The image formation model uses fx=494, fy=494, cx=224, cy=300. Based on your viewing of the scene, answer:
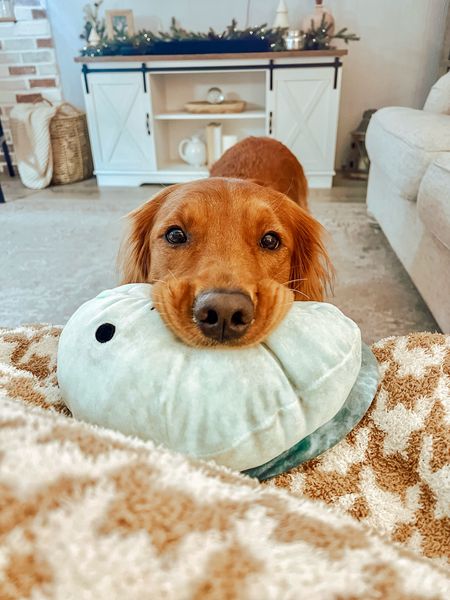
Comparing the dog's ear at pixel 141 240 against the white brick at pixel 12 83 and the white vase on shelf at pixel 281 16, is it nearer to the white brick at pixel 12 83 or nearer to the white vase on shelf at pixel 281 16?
the white vase on shelf at pixel 281 16

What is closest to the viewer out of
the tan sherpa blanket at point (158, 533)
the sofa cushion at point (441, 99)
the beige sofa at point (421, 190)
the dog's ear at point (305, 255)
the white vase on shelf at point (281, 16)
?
the tan sherpa blanket at point (158, 533)

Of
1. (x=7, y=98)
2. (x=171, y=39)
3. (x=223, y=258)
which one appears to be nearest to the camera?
(x=223, y=258)

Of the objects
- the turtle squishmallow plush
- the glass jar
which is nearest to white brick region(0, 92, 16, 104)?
the glass jar

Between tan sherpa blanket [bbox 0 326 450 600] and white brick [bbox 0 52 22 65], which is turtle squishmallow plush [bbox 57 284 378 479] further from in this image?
white brick [bbox 0 52 22 65]

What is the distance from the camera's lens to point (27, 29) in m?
4.75

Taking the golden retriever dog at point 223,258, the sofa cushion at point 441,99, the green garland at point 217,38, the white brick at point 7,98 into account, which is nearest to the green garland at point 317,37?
the green garland at point 217,38

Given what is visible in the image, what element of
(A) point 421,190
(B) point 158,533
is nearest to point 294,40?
(A) point 421,190

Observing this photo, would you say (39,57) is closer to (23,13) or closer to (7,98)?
(23,13)

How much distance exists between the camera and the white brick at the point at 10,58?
479 centimetres

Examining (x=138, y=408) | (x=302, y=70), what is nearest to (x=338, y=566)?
(x=138, y=408)

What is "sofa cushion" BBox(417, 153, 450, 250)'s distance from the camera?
65.3 inches

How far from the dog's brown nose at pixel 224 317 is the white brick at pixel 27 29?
16.5 feet

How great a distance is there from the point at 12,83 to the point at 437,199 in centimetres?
465

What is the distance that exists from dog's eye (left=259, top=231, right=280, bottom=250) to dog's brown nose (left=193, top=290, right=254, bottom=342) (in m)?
0.37
